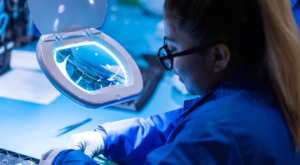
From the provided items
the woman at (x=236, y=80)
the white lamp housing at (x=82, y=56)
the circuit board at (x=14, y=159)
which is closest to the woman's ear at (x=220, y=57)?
the woman at (x=236, y=80)

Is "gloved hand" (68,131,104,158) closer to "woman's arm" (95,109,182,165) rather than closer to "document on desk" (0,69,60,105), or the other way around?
"woman's arm" (95,109,182,165)

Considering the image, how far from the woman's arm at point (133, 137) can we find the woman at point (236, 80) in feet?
0.44

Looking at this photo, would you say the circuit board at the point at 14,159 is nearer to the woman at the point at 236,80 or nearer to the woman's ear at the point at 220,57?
the woman at the point at 236,80

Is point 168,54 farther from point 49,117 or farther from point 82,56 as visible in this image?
point 49,117

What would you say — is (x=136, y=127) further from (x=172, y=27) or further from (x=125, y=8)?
(x=125, y=8)

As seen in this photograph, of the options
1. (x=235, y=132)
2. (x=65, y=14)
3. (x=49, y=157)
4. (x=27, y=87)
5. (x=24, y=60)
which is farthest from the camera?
(x=24, y=60)

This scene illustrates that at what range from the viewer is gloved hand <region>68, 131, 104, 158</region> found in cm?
60

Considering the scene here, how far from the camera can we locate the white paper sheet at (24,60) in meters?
1.11

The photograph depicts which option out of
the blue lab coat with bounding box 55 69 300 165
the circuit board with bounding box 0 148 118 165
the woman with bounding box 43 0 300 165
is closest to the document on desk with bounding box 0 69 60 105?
the circuit board with bounding box 0 148 118 165

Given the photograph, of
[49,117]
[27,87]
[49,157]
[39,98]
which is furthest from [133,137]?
[27,87]

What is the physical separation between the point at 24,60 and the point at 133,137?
31.9 inches

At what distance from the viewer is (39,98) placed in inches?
35.1

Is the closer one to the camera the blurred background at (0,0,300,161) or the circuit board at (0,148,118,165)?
the circuit board at (0,148,118,165)

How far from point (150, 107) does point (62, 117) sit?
317mm
